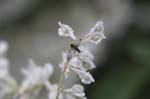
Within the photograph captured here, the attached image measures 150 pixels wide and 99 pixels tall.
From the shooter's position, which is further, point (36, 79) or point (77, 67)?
point (36, 79)

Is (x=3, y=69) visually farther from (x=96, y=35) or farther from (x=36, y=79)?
(x=96, y=35)

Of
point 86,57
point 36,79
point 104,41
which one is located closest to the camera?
point 86,57

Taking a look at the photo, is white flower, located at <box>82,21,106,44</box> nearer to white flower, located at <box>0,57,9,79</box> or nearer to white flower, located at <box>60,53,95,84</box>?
white flower, located at <box>60,53,95,84</box>

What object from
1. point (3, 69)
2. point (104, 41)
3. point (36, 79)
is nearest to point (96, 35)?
point (36, 79)

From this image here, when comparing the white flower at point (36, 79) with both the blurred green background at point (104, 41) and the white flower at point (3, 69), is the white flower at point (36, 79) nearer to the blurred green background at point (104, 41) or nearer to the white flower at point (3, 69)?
the white flower at point (3, 69)

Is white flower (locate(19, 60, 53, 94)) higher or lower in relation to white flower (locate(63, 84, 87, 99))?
higher

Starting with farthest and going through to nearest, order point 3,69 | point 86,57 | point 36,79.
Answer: point 3,69 → point 36,79 → point 86,57

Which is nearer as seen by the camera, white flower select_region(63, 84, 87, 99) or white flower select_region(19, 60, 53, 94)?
white flower select_region(63, 84, 87, 99)

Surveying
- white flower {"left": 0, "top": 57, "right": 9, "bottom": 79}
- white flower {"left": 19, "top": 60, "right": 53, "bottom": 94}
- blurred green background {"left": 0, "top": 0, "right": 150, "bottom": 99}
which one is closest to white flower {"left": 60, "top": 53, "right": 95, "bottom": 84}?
white flower {"left": 19, "top": 60, "right": 53, "bottom": 94}

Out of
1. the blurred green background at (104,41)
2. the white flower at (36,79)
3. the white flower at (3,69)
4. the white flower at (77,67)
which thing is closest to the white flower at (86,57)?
the white flower at (77,67)
